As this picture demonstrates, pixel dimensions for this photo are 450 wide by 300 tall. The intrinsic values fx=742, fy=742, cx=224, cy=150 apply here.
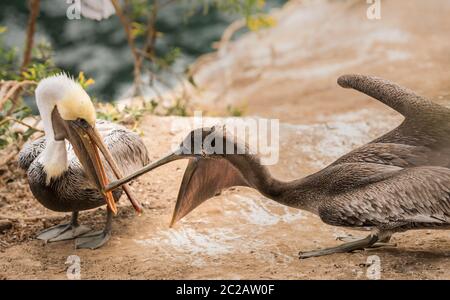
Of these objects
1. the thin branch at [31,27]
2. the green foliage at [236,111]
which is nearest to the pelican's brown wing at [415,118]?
the green foliage at [236,111]

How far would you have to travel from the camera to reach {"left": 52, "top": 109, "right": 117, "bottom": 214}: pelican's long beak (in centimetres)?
451

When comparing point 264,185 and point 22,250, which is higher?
point 264,185

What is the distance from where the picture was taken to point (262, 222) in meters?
4.93

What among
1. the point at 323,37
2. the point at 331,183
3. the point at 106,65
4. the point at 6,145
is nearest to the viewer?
the point at 331,183

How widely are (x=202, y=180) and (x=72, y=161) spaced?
0.99 meters

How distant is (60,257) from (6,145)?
1929 millimetres

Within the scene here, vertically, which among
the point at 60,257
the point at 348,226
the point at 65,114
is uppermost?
the point at 65,114

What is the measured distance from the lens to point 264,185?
427 centimetres

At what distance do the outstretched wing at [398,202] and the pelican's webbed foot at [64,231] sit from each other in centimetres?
176

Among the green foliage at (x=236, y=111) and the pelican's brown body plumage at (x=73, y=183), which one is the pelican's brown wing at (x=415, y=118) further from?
the green foliage at (x=236, y=111)

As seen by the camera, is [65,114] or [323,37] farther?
[323,37]
